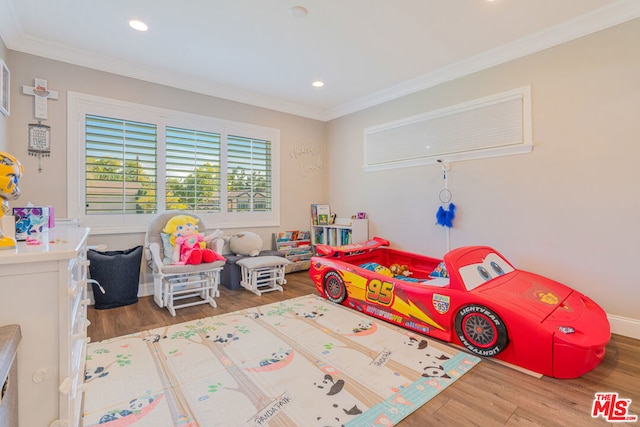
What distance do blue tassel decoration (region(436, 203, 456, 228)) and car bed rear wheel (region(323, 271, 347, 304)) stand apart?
136 cm

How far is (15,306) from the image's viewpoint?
0.96m

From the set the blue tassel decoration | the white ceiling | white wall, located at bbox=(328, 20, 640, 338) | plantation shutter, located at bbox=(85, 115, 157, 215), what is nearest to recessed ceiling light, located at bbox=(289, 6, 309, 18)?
the white ceiling

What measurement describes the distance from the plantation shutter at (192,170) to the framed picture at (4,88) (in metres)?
1.34

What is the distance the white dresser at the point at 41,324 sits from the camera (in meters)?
0.95

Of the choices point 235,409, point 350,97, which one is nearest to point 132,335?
point 235,409

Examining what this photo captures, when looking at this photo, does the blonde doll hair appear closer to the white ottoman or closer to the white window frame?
the white window frame

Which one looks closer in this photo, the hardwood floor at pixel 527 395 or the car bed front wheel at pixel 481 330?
the hardwood floor at pixel 527 395

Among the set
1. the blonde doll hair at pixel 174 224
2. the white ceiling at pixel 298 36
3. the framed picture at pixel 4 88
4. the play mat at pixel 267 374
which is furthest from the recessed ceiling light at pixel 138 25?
the play mat at pixel 267 374

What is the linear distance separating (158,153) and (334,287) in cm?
256

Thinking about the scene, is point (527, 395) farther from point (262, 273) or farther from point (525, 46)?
point (525, 46)

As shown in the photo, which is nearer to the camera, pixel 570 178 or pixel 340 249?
pixel 570 178

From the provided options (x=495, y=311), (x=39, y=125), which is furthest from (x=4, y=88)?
(x=495, y=311)

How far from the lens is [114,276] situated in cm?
300

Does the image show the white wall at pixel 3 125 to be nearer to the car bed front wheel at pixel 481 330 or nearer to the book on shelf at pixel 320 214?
the book on shelf at pixel 320 214
